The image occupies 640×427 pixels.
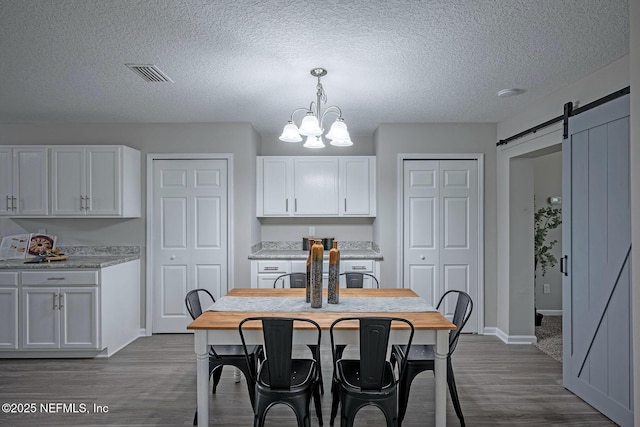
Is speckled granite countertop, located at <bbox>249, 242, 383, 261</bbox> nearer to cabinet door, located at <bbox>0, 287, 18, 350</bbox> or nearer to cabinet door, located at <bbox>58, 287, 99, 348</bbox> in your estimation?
cabinet door, located at <bbox>58, 287, 99, 348</bbox>

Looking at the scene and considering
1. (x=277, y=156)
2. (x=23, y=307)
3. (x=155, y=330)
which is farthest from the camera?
(x=277, y=156)

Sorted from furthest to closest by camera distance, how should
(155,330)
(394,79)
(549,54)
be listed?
(155,330) < (394,79) < (549,54)

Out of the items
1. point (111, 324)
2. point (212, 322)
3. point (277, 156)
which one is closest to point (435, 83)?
point (277, 156)

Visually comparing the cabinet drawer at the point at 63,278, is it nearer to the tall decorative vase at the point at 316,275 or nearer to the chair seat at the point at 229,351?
the chair seat at the point at 229,351

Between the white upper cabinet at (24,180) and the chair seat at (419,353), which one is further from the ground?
the white upper cabinet at (24,180)

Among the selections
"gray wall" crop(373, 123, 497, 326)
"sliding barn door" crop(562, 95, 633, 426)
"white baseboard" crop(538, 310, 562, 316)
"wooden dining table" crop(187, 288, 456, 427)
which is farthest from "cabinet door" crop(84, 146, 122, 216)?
"white baseboard" crop(538, 310, 562, 316)

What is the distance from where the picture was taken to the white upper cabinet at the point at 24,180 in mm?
4121

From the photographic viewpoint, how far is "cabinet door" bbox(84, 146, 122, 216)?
4.12 m

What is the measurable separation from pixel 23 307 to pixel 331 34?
12.2 feet

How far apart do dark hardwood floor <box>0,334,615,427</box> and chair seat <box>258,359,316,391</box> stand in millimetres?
495

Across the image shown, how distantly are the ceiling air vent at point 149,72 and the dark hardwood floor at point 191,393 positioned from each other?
2.44 m

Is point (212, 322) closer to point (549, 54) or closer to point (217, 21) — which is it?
point (217, 21)

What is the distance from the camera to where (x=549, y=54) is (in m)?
2.61

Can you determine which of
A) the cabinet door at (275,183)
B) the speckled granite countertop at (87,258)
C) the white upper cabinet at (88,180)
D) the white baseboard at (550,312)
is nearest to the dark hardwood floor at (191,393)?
the speckled granite countertop at (87,258)
